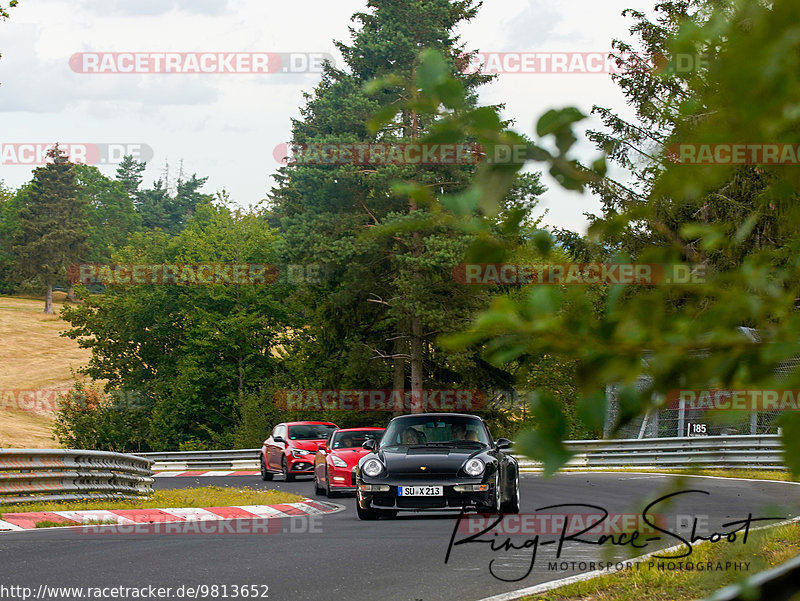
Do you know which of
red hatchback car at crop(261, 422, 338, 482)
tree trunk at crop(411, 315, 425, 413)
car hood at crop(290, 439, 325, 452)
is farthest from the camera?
tree trunk at crop(411, 315, 425, 413)

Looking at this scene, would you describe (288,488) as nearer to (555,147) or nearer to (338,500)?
(338,500)

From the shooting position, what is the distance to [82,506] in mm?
15281

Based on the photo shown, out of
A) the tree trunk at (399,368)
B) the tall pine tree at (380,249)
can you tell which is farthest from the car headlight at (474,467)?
the tree trunk at (399,368)

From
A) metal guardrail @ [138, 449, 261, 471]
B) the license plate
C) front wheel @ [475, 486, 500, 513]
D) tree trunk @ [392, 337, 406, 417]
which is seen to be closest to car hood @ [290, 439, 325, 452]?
metal guardrail @ [138, 449, 261, 471]

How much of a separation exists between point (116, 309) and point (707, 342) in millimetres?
64051

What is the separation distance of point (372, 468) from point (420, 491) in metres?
0.74

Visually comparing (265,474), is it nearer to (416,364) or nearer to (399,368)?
(416,364)

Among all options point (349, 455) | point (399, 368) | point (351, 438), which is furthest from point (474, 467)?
point (399, 368)

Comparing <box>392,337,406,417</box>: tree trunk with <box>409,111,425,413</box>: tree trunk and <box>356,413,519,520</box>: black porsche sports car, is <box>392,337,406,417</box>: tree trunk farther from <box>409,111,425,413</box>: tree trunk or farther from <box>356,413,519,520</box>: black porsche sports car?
<box>356,413,519,520</box>: black porsche sports car

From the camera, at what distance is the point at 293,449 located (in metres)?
26.9

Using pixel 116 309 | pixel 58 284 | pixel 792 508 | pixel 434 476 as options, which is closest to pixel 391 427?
pixel 434 476

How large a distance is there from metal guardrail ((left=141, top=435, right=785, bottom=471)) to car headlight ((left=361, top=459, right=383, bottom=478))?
274 centimetres

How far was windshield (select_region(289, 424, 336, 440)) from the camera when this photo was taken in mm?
27781

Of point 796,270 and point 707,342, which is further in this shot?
point 796,270
